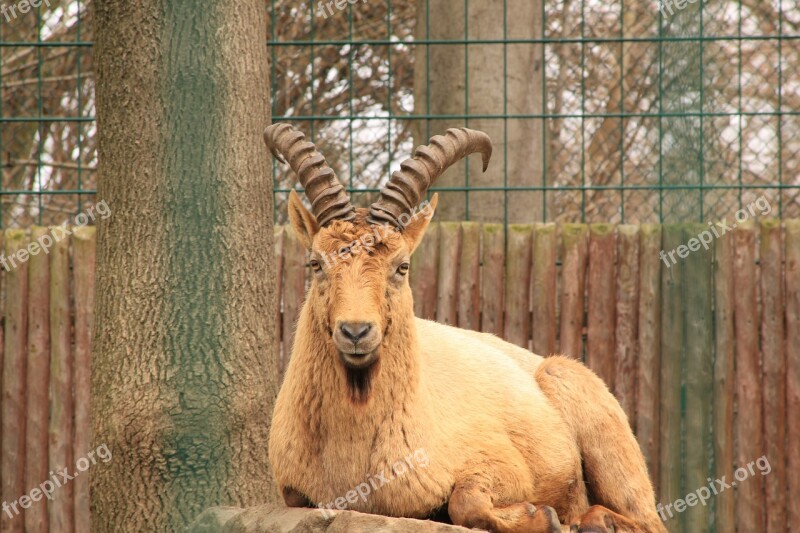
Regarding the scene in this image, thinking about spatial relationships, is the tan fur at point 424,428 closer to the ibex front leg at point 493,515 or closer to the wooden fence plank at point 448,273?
the ibex front leg at point 493,515

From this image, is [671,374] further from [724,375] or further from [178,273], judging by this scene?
[178,273]

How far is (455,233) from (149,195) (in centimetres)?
304

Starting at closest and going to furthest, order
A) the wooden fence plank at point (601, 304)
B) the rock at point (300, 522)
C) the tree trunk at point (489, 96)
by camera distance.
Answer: the rock at point (300, 522) → the wooden fence plank at point (601, 304) → the tree trunk at point (489, 96)

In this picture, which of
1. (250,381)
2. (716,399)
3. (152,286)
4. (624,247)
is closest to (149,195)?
(152,286)

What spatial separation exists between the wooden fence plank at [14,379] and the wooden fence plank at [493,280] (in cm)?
361

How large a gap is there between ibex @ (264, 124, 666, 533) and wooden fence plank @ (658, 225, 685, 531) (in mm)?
2460

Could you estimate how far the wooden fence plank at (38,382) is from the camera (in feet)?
28.2

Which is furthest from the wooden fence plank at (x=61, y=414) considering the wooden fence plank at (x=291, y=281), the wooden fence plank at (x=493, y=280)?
the wooden fence plank at (x=493, y=280)

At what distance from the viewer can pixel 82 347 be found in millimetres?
8562

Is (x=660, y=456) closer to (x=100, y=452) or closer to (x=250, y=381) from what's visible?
(x=250, y=381)

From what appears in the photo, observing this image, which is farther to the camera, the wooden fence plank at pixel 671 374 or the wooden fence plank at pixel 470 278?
the wooden fence plank at pixel 470 278

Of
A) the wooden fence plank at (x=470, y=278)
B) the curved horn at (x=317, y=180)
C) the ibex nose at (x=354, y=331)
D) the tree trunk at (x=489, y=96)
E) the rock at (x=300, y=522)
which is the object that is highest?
the tree trunk at (x=489, y=96)

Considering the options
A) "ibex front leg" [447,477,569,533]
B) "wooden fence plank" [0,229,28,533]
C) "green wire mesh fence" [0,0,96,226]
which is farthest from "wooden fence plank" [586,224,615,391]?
"green wire mesh fence" [0,0,96,226]

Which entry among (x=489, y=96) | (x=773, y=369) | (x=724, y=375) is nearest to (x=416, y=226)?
(x=724, y=375)
